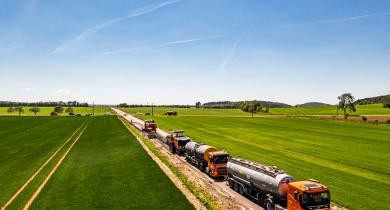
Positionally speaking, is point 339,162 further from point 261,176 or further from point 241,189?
point 261,176

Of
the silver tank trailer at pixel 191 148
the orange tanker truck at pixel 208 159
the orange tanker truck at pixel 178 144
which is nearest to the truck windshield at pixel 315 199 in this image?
the orange tanker truck at pixel 208 159

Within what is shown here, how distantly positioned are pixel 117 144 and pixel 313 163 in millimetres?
30319

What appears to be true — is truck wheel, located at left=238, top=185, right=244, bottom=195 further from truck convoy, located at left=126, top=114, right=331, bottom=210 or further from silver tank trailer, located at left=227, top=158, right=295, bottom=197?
silver tank trailer, located at left=227, top=158, right=295, bottom=197

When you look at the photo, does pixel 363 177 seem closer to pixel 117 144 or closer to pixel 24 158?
pixel 117 144

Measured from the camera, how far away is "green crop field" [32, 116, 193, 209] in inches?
832

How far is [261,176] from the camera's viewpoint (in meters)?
21.8

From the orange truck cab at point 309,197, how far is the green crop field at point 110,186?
711 cm

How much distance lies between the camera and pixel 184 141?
43469mm

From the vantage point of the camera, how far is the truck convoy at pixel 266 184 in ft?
58.4

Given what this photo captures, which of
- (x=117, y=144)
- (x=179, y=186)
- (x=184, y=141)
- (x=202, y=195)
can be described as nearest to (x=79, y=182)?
(x=179, y=186)

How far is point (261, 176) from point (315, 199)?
15.2 ft

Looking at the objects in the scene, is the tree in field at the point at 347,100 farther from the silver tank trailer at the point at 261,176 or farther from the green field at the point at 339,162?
the silver tank trailer at the point at 261,176

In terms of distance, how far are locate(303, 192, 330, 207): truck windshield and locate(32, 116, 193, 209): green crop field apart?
304 inches

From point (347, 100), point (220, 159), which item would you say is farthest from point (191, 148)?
point (347, 100)
